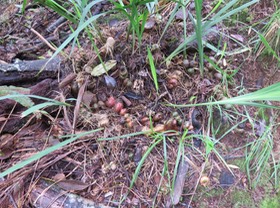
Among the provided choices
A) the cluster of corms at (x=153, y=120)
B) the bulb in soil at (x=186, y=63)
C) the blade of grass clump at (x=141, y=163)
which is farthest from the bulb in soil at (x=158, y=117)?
the bulb in soil at (x=186, y=63)

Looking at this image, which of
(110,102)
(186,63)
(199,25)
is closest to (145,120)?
(110,102)

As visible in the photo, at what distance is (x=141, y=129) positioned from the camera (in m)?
1.16

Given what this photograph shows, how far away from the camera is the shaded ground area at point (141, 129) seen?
1.05 metres

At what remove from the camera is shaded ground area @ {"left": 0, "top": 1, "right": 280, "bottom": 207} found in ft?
3.46

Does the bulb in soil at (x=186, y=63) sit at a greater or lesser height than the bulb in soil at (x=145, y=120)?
greater

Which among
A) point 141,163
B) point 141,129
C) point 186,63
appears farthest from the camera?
point 186,63

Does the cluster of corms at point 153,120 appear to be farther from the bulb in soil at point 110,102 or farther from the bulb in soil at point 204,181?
the bulb in soil at point 204,181

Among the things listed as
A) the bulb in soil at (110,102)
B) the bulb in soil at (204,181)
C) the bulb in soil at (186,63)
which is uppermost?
the bulb in soil at (186,63)

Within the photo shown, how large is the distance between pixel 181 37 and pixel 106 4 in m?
0.53

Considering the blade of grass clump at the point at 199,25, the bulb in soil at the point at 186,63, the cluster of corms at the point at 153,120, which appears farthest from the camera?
the bulb in soil at the point at 186,63

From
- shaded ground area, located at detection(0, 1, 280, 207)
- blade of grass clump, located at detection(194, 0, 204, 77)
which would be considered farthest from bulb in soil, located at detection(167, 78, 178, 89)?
blade of grass clump, located at detection(194, 0, 204, 77)

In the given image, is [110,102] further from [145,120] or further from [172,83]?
[172,83]

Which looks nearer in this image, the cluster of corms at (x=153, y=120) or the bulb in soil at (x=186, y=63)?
the cluster of corms at (x=153, y=120)

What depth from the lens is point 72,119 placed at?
3.91ft
